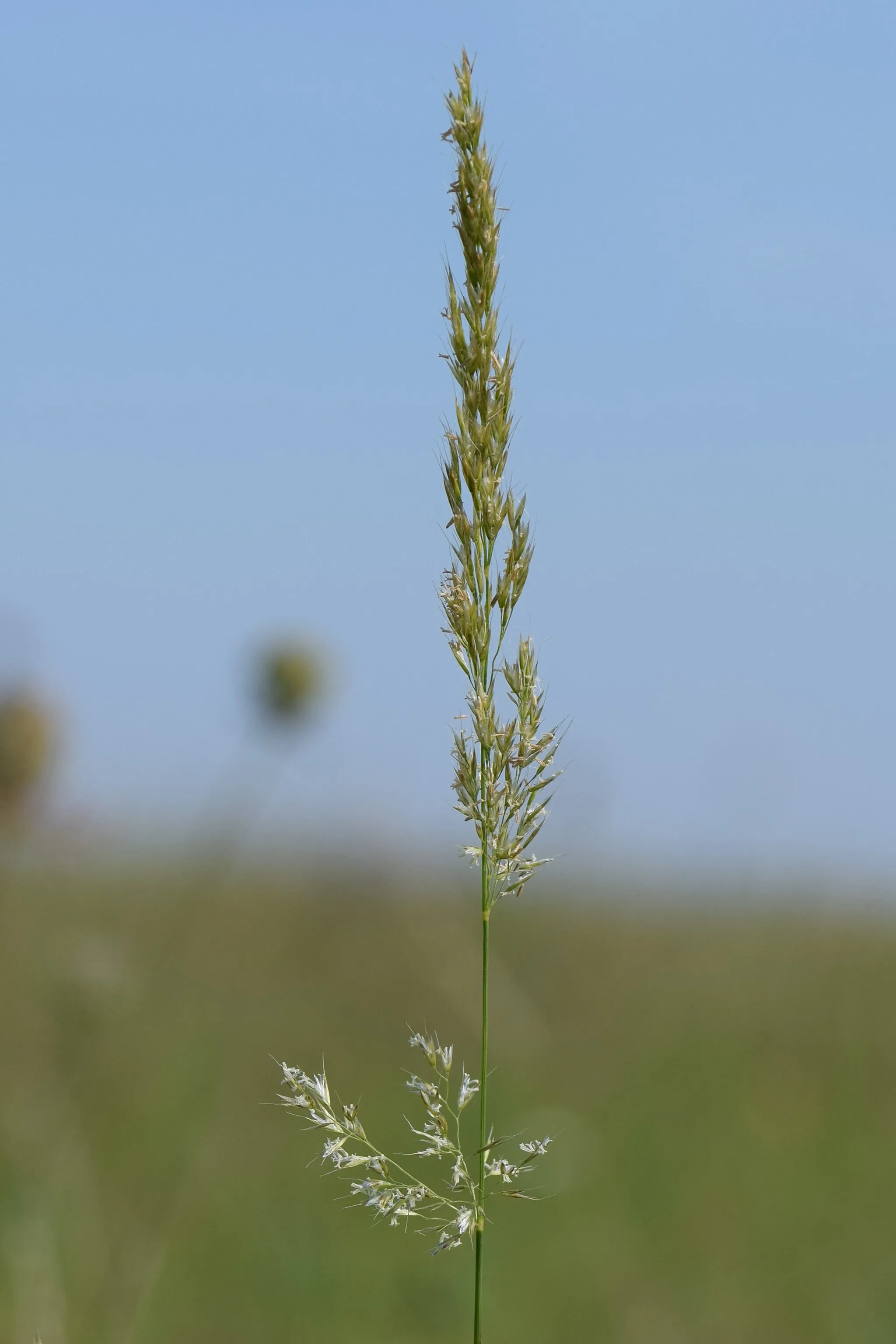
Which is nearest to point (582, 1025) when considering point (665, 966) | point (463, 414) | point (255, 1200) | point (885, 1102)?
point (665, 966)

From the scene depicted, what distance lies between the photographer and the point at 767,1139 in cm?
671

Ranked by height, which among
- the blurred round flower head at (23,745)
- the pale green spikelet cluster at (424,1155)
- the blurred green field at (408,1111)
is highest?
the blurred round flower head at (23,745)

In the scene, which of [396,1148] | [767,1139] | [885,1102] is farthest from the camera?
[885,1102]

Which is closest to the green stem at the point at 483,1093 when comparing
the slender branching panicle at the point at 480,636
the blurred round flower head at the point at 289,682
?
the slender branching panicle at the point at 480,636

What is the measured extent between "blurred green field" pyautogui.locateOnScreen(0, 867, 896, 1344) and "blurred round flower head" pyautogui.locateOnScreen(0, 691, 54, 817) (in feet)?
1.06

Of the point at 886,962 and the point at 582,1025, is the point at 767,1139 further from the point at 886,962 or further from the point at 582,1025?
the point at 886,962

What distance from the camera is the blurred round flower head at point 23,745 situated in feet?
13.8

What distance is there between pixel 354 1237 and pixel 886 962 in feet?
18.8

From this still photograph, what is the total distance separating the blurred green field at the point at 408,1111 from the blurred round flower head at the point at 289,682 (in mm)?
768

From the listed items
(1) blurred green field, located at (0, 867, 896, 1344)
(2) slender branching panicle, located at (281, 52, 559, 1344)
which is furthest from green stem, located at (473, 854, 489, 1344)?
(1) blurred green field, located at (0, 867, 896, 1344)

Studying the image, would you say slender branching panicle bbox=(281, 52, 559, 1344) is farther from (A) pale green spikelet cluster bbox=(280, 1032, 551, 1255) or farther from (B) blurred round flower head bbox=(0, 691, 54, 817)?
(B) blurred round flower head bbox=(0, 691, 54, 817)

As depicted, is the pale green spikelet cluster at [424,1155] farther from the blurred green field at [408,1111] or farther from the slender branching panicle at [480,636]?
the blurred green field at [408,1111]

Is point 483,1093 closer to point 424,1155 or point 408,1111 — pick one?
point 424,1155

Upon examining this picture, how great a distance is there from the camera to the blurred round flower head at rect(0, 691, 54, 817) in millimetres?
4219
